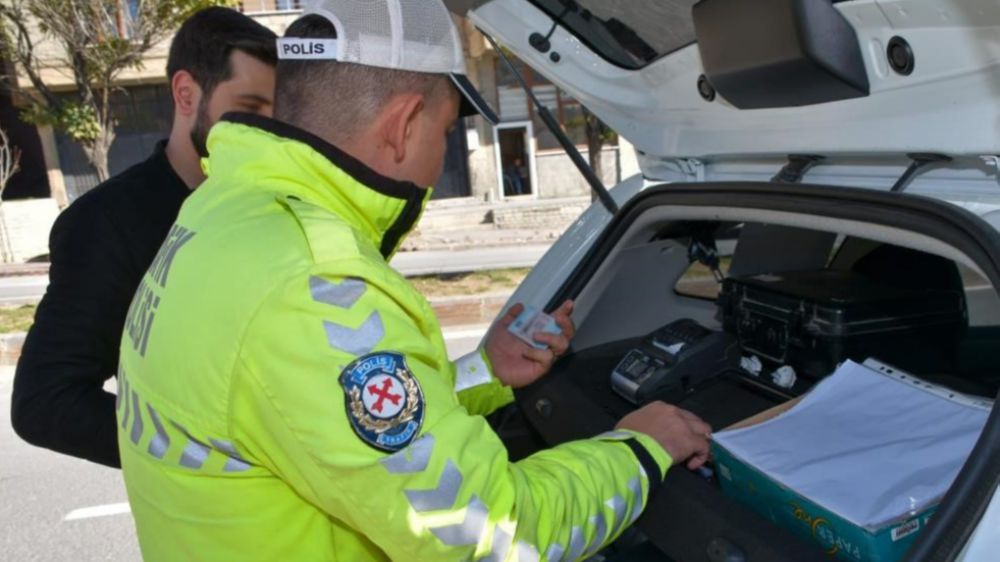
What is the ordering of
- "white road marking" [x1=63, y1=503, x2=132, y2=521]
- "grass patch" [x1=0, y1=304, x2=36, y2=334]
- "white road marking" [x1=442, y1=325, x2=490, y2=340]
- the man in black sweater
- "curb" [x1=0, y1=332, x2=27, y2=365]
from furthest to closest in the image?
"grass patch" [x1=0, y1=304, x2=36, y2=334] → "curb" [x1=0, y1=332, x2=27, y2=365] → "white road marking" [x1=442, y1=325, x2=490, y2=340] → "white road marking" [x1=63, y1=503, x2=132, y2=521] → the man in black sweater

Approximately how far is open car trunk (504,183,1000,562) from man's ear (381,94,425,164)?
2.41 feet

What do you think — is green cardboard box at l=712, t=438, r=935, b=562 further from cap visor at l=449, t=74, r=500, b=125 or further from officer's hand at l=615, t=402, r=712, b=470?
cap visor at l=449, t=74, r=500, b=125

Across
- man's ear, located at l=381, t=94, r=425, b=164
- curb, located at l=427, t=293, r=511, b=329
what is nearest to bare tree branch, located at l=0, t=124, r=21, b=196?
curb, located at l=427, t=293, r=511, b=329

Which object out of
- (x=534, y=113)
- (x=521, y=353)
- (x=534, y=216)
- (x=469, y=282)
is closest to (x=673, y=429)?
(x=521, y=353)

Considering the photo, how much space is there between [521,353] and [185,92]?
1.07 metres

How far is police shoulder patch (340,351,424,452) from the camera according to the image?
1.06 metres

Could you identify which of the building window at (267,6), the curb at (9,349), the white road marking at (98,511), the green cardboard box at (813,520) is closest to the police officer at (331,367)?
the green cardboard box at (813,520)

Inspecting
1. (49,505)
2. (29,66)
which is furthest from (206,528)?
(29,66)

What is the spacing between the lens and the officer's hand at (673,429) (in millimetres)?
1477

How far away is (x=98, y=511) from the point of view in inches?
164

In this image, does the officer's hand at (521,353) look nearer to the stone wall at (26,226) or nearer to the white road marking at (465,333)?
the white road marking at (465,333)

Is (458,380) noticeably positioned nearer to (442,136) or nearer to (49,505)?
(442,136)

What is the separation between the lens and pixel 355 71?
127cm

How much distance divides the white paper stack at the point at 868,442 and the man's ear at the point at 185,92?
1472 mm
